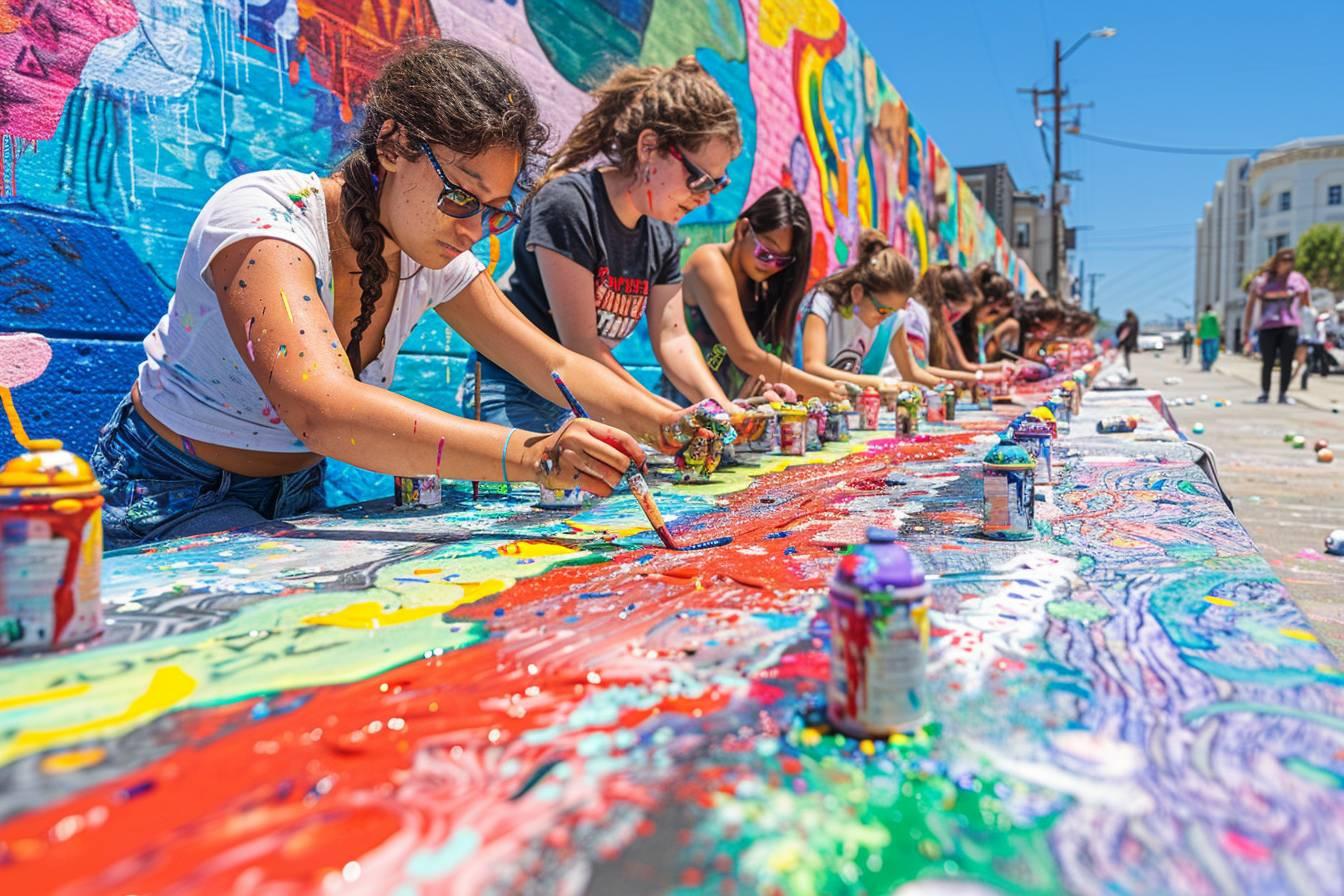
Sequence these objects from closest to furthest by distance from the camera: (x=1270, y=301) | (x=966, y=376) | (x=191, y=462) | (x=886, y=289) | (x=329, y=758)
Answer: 1. (x=329, y=758)
2. (x=191, y=462)
3. (x=886, y=289)
4. (x=966, y=376)
5. (x=1270, y=301)

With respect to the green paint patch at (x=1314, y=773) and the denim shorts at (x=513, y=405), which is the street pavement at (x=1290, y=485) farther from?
the denim shorts at (x=513, y=405)

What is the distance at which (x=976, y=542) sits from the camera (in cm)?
168

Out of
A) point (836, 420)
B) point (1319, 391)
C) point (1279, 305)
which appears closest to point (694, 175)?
point (836, 420)

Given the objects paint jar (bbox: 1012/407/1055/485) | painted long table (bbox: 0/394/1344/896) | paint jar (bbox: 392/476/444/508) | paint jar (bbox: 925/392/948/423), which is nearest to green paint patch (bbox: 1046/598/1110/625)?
painted long table (bbox: 0/394/1344/896)

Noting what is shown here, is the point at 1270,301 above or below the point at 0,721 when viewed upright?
above

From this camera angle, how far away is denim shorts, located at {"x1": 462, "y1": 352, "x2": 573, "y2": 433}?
2588 mm

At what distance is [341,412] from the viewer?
5.03 feet

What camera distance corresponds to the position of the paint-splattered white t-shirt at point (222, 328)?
5.19ft

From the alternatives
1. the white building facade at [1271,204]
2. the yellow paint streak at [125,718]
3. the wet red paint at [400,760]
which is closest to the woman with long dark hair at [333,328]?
the wet red paint at [400,760]

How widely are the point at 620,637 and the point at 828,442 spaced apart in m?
2.57

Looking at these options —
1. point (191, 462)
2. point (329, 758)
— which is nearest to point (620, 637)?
point (329, 758)

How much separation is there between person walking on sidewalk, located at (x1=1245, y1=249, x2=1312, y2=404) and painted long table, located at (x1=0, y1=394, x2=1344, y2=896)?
32.5ft

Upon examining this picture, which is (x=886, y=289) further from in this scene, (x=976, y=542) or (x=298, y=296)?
(x=298, y=296)

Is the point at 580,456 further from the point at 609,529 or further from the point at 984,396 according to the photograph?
the point at 984,396
